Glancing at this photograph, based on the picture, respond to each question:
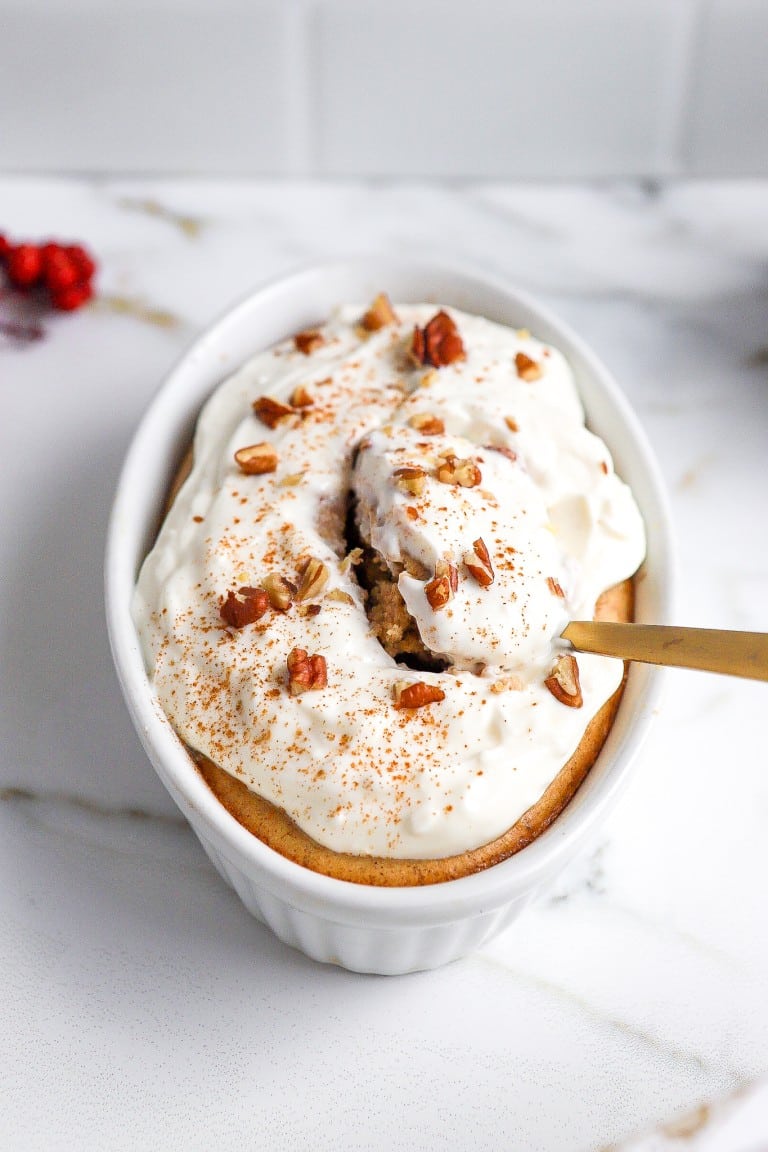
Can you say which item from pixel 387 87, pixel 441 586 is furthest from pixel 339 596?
pixel 387 87

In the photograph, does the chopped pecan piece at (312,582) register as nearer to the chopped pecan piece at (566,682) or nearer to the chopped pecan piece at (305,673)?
the chopped pecan piece at (305,673)

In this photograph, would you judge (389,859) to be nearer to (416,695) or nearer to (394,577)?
(416,695)

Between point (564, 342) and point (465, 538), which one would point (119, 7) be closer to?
point (564, 342)

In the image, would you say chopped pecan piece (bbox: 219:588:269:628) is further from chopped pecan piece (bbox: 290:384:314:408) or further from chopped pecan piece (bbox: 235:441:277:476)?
chopped pecan piece (bbox: 290:384:314:408)

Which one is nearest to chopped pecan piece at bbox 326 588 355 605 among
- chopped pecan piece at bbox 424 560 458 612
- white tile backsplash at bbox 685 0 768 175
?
chopped pecan piece at bbox 424 560 458 612

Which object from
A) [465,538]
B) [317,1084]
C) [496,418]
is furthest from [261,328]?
[317,1084]

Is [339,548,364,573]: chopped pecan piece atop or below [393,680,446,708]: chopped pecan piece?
atop

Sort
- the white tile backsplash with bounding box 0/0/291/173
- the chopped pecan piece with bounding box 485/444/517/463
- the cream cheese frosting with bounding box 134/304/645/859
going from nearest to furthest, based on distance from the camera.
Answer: the cream cheese frosting with bounding box 134/304/645/859 < the chopped pecan piece with bounding box 485/444/517/463 < the white tile backsplash with bounding box 0/0/291/173
